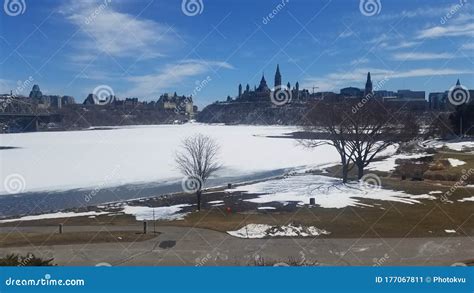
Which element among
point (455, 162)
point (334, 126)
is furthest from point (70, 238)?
point (455, 162)

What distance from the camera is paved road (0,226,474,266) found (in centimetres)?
1204

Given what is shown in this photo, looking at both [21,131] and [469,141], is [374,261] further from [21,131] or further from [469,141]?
[21,131]

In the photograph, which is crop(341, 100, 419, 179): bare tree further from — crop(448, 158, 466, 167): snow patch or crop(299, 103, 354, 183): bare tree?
crop(448, 158, 466, 167): snow patch

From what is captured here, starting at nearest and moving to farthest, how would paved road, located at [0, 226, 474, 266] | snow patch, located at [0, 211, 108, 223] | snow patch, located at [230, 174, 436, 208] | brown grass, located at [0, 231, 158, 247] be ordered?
1. paved road, located at [0, 226, 474, 266]
2. brown grass, located at [0, 231, 158, 247]
3. snow patch, located at [0, 211, 108, 223]
4. snow patch, located at [230, 174, 436, 208]

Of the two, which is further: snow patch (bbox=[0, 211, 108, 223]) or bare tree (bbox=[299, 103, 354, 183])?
bare tree (bbox=[299, 103, 354, 183])

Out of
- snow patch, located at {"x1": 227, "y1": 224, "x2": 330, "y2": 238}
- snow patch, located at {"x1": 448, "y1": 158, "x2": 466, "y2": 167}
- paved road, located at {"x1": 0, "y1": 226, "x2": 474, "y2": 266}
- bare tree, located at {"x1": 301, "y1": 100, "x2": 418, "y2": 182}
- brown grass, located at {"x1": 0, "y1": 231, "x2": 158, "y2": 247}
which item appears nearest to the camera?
paved road, located at {"x1": 0, "y1": 226, "x2": 474, "y2": 266}

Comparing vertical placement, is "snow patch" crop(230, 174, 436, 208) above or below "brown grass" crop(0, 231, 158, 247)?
above

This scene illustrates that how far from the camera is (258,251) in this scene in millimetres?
13211

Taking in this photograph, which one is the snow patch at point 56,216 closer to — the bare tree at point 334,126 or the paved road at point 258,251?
the paved road at point 258,251

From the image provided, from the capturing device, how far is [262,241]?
14703 mm

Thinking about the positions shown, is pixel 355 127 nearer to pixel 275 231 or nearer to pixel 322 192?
pixel 322 192

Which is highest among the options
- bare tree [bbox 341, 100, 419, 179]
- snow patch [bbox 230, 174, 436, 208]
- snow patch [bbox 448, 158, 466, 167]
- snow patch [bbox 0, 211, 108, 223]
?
bare tree [bbox 341, 100, 419, 179]

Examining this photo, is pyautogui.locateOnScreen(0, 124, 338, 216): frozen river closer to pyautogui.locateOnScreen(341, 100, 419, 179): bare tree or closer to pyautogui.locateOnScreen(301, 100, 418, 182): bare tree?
pyautogui.locateOnScreen(301, 100, 418, 182): bare tree

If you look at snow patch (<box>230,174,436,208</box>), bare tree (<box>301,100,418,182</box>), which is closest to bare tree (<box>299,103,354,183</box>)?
bare tree (<box>301,100,418,182</box>)
